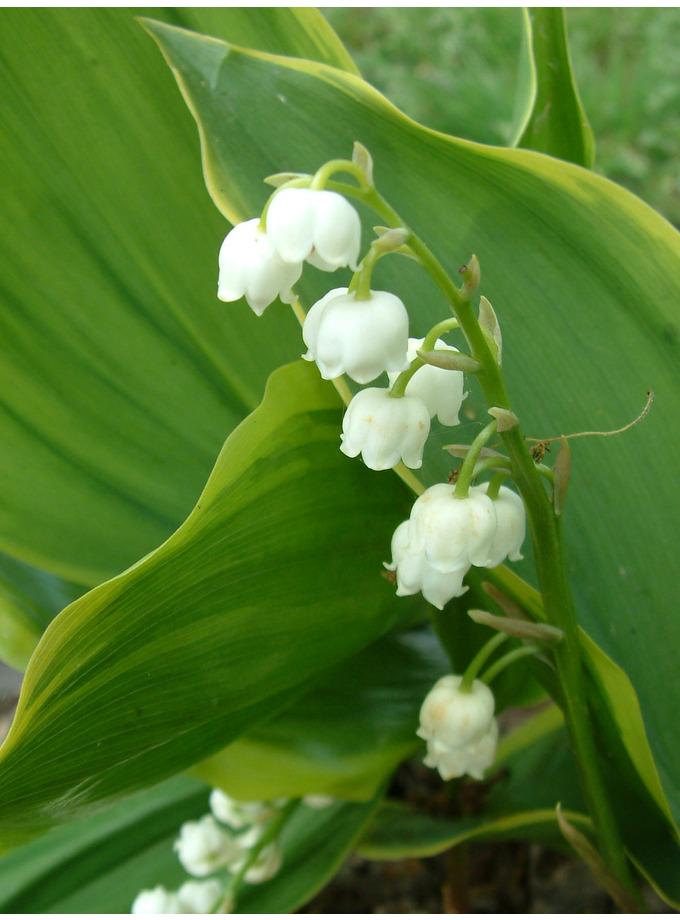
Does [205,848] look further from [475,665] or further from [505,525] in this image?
[505,525]

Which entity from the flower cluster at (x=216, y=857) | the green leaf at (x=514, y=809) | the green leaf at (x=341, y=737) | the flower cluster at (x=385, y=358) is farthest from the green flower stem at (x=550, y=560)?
the flower cluster at (x=216, y=857)

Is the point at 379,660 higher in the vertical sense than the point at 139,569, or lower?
lower

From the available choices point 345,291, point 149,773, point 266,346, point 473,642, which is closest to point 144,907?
point 149,773

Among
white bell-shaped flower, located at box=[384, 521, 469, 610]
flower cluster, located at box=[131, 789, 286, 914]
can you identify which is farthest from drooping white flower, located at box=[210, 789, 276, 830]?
white bell-shaped flower, located at box=[384, 521, 469, 610]

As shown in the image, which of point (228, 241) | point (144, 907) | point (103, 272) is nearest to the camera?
point (228, 241)

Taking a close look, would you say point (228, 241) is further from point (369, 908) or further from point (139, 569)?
point (369, 908)

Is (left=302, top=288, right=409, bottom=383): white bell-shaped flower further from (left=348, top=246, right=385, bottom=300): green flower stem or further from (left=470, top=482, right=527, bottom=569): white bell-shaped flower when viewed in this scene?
(left=470, top=482, right=527, bottom=569): white bell-shaped flower

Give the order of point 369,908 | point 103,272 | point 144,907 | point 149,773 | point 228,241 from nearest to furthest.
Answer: point 228,241
point 149,773
point 103,272
point 144,907
point 369,908
